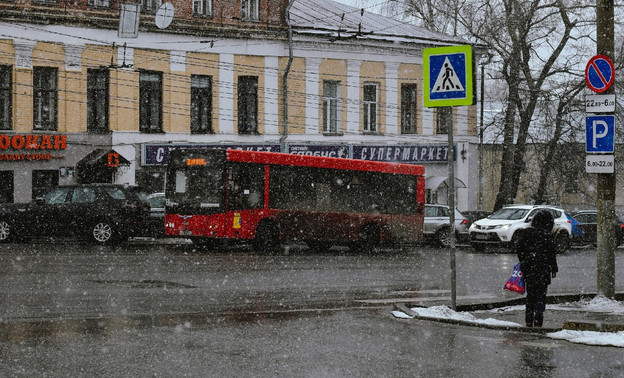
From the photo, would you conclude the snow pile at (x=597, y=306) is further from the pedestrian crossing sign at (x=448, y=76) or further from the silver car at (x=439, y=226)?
the silver car at (x=439, y=226)

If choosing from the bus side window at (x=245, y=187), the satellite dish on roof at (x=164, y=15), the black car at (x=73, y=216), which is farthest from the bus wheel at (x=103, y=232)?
the satellite dish on roof at (x=164, y=15)

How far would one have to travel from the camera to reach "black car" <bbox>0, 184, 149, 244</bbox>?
26609 mm

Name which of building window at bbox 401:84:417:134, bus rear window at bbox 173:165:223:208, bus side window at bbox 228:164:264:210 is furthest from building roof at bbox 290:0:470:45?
bus rear window at bbox 173:165:223:208

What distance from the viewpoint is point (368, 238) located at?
28.3 meters

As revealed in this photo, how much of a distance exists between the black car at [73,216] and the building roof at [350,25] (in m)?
15.0

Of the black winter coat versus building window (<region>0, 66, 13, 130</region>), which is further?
building window (<region>0, 66, 13, 130</region>)

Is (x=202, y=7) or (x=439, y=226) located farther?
(x=202, y=7)

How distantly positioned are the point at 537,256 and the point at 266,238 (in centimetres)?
1503

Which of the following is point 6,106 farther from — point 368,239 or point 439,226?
point 439,226

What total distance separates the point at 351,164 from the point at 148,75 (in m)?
12.5

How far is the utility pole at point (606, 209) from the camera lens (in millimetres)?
12719

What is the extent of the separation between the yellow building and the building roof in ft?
0.36

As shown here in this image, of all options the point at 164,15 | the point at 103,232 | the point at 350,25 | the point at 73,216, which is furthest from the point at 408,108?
the point at 73,216

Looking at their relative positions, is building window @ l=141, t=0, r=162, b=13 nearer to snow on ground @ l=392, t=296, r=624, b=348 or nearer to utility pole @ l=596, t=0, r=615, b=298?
utility pole @ l=596, t=0, r=615, b=298
